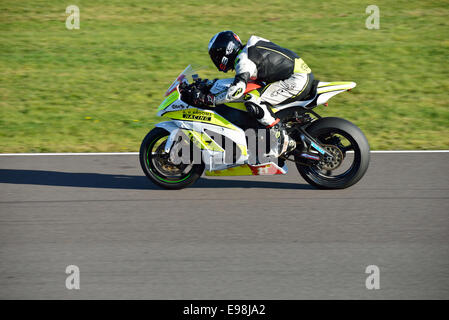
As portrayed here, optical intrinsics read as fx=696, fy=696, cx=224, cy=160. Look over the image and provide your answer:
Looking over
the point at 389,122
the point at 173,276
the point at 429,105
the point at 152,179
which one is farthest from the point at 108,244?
the point at 429,105

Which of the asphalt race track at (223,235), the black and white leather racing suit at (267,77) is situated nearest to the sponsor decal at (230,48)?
the black and white leather racing suit at (267,77)

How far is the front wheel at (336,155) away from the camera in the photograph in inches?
287

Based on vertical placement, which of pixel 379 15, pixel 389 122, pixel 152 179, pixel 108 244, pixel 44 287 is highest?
pixel 379 15

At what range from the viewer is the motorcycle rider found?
7188mm

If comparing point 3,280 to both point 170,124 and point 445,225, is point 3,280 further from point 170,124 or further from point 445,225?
point 445,225

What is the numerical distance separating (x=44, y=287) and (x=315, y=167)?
11.7ft

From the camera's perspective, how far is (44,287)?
497 centimetres

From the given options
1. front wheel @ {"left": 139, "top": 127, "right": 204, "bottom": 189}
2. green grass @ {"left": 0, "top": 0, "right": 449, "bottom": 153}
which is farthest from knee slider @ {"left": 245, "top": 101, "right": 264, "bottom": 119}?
green grass @ {"left": 0, "top": 0, "right": 449, "bottom": 153}

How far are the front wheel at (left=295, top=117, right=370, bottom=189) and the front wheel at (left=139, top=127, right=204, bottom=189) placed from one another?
47.5 inches

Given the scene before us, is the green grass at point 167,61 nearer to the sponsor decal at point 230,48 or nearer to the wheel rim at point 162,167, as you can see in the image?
the wheel rim at point 162,167

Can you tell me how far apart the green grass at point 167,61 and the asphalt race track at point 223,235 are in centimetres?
220

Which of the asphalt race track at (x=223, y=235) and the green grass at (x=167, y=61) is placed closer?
the asphalt race track at (x=223, y=235)

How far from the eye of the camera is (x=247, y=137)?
746cm

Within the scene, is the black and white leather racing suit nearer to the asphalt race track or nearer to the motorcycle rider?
the motorcycle rider
